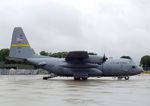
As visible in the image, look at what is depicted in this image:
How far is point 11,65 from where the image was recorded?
11950cm

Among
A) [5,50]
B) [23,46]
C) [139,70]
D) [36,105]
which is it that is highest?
[5,50]

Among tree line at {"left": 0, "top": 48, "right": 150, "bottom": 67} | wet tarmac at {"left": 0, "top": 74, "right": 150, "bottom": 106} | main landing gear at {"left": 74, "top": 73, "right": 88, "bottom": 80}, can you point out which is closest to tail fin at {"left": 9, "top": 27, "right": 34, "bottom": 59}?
main landing gear at {"left": 74, "top": 73, "right": 88, "bottom": 80}

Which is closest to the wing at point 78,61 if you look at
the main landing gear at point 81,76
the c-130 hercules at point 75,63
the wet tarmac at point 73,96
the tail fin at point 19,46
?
the c-130 hercules at point 75,63

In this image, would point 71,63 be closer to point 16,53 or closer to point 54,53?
point 16,53

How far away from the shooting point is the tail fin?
144ft

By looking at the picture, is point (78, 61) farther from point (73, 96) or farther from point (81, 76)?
point (73, 96)

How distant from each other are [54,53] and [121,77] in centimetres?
12032

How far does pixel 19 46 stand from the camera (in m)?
44.0

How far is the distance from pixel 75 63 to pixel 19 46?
308 inches

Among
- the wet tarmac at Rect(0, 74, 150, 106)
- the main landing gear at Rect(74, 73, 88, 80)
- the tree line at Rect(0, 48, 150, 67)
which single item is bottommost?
the wet tarmac at Rect(0, 74, 150, 106)

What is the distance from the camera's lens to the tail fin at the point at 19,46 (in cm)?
4384

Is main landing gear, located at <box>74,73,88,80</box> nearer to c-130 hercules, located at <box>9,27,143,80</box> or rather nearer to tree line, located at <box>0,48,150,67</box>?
c-130 hercules, located at <box>9,27,143,80</box>

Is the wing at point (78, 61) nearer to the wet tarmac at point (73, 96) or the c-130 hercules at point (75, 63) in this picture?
the c-130 hercules at point (75, 63)

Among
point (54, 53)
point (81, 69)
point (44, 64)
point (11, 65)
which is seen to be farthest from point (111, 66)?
point (54, 53)
